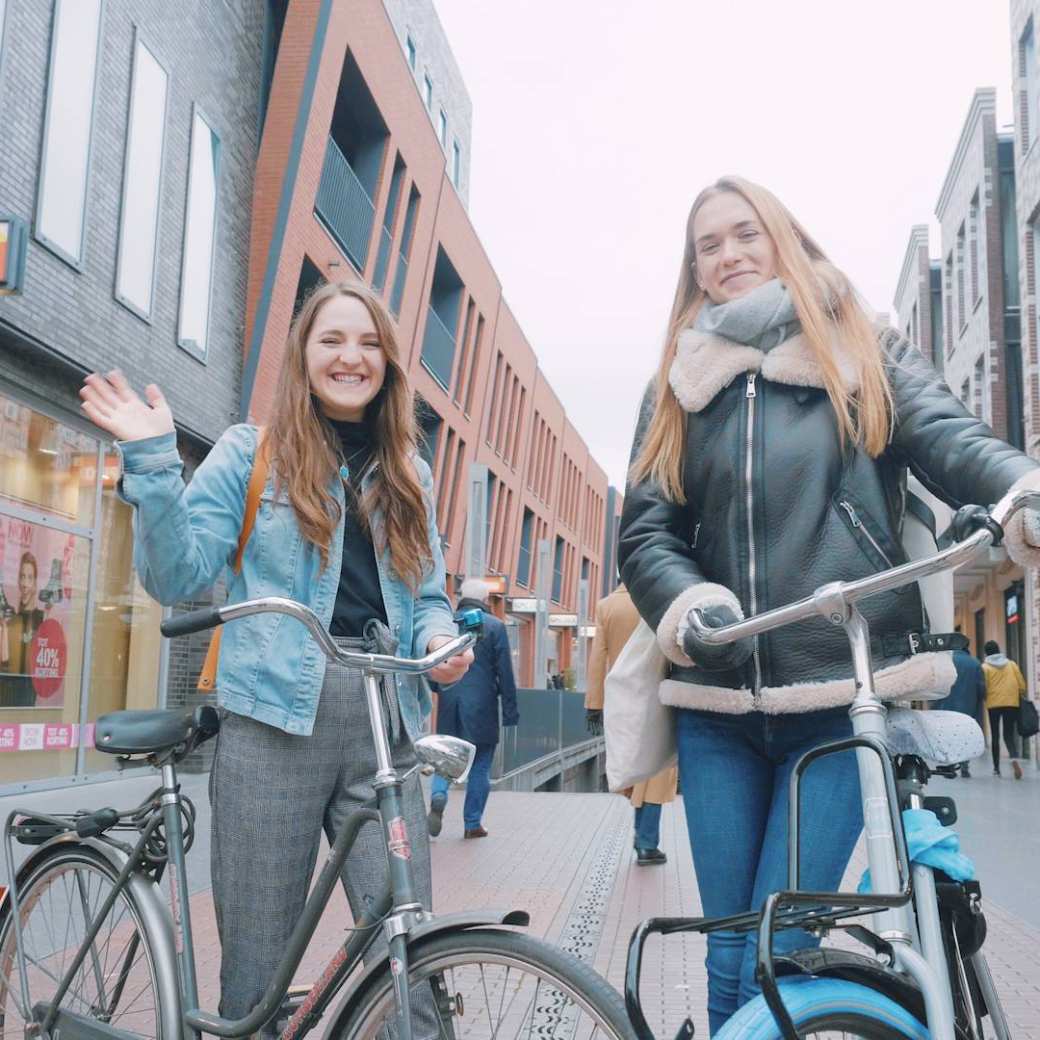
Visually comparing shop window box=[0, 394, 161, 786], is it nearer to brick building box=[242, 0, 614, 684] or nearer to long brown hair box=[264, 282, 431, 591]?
brick building box=[242, 0, 614, 684]

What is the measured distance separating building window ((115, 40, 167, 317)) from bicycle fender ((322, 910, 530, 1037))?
10964mm

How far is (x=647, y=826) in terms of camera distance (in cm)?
861

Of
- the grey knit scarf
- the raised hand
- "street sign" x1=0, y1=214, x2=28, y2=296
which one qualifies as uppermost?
"street sign" x1=0, y1=214, x2=28, y2=296

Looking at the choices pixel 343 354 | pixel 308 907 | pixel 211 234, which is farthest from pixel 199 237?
pixel 308 907

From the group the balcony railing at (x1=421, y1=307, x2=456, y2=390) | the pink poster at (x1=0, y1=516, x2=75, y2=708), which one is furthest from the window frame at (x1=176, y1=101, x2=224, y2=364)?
the balcony railing at (x1=421, y1=307, x2=456, y2=390)

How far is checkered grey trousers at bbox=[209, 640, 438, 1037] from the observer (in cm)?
268

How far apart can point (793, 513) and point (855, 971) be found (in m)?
0.96

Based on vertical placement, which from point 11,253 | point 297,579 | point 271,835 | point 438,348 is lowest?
point 271,835

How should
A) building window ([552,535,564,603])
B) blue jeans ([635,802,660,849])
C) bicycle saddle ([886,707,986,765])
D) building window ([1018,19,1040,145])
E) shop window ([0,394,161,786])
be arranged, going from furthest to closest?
1. building window ([552,535,564,603])
2. building window ([1018,19,1040,145])
3. shop window ([0,394,161,786])
4. blue jeans ([635,802,660,849])
5. bicycle saddle ([886,707,986,765])

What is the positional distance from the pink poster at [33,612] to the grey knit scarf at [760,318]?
9.13 m

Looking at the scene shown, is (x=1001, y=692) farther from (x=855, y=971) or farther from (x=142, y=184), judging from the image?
(x=855, y=971)

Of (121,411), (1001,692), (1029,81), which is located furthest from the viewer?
(1029,81)

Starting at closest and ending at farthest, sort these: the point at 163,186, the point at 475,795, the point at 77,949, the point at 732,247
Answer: the point at 732,247 < the point at 77,949 < the point at 475,795 < the point at 163,186

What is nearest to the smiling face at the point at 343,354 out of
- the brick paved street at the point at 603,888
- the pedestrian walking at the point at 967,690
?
the brick paved street at the point at 603,888
